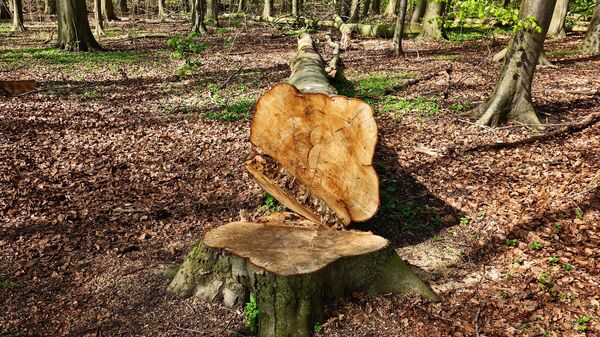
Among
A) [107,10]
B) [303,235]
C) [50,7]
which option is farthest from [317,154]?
[50,7]

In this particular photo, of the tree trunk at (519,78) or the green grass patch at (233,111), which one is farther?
the green grass patch at (233,111)

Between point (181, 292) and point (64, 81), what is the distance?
9172 mm

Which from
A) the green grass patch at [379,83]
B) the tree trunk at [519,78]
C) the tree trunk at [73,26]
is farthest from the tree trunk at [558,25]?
the tree trunk at [73,26]

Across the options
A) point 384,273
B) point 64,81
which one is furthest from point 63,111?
point 384,273

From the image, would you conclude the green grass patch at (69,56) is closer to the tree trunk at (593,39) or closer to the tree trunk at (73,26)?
the tree trunk at (73,26)

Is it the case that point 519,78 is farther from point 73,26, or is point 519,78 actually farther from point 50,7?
point 50,7

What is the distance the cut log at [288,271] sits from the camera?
10.5 feet

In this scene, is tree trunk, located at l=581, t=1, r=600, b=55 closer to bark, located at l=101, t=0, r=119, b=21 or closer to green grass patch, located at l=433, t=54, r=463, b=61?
green grass patch, located at l=433, t=54, r=463, b=61

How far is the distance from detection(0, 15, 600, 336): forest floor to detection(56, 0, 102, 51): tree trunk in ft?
16.9

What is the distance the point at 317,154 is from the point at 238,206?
4.70 feet

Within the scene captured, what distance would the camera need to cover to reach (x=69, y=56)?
45.6ft

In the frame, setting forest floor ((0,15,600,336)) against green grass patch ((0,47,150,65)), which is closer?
forest floor ((0,15,600,336))

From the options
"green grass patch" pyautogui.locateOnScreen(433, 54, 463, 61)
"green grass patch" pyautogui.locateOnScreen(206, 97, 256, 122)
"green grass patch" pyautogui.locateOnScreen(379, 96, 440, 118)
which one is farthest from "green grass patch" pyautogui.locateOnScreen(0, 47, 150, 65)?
"green grass patch" pyautogui.locateOnScreen(433, 54, 463, 61)

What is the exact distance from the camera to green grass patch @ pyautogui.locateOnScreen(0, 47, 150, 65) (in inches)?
524
